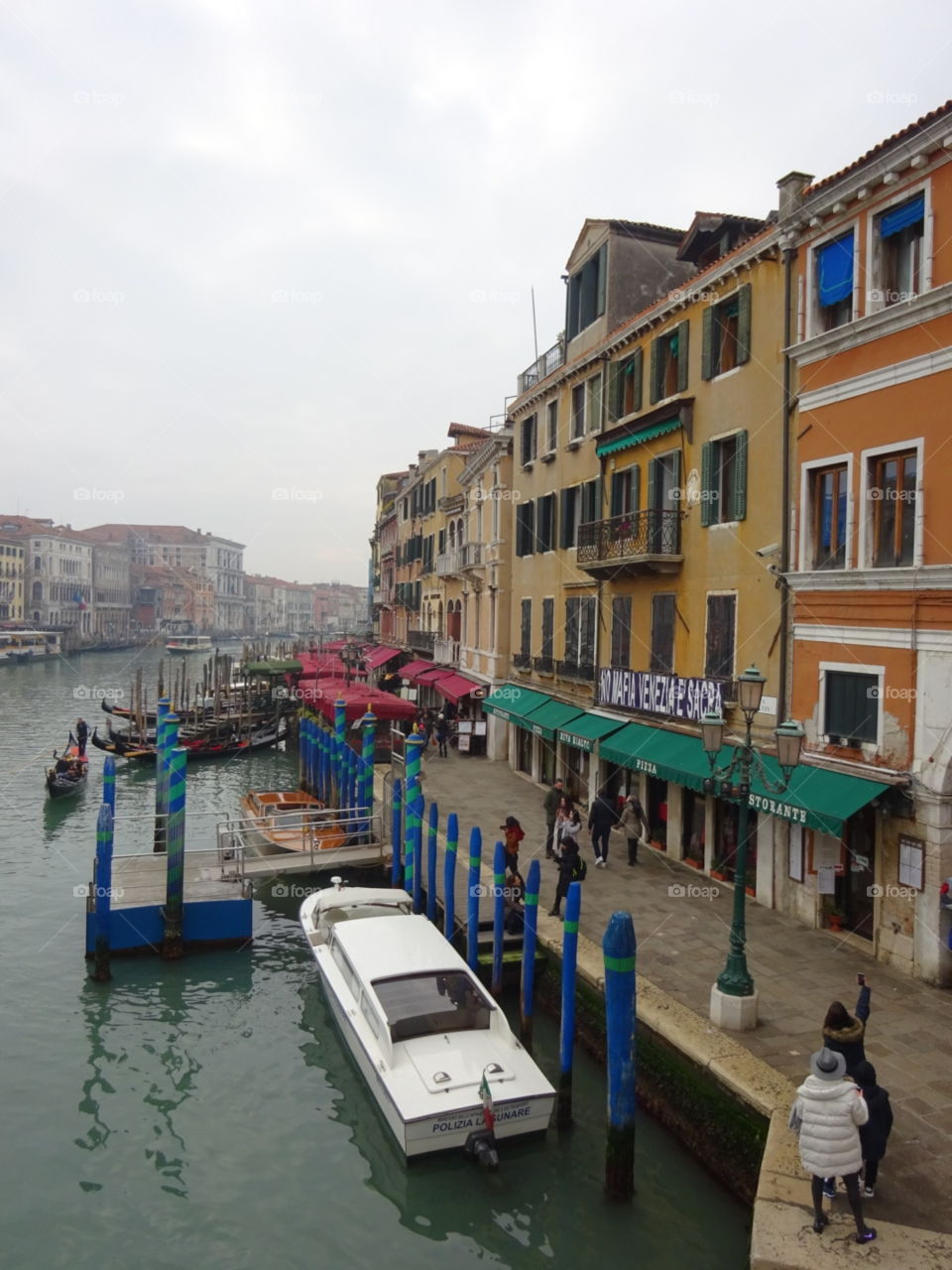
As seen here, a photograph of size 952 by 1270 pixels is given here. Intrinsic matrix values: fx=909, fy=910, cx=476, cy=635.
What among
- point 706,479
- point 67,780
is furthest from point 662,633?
point 67,780

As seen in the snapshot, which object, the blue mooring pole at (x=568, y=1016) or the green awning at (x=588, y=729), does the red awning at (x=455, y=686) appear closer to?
the green awning at (x=588, y=729)

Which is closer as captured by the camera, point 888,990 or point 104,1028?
point 888,990

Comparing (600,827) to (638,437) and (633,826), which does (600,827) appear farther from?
(638,437)

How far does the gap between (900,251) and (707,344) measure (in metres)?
4.28

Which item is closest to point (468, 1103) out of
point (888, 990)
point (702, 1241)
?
point (702, 1241)

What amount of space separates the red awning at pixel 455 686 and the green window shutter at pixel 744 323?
53.7 feet

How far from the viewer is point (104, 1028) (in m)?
12.8

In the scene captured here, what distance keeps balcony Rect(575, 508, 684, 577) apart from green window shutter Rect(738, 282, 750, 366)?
319 centimetres

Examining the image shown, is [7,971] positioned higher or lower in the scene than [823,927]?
lower

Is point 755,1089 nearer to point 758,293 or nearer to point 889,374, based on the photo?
point 889,374

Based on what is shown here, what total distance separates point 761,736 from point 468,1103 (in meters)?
7.64

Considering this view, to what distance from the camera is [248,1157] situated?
9859mm

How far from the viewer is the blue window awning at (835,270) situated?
41.5 ft

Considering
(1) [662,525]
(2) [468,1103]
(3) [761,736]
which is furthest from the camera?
(1) [662,525]
